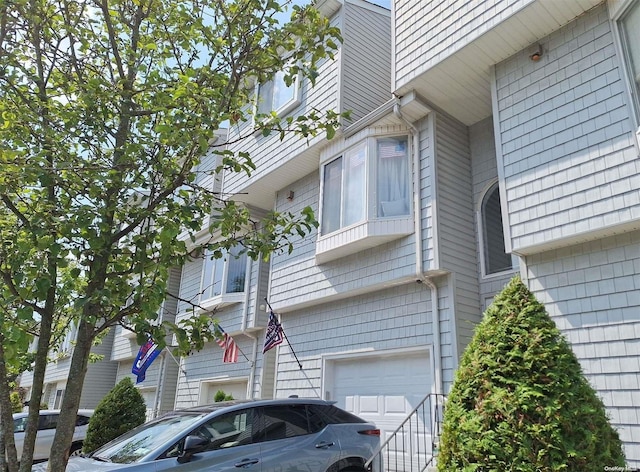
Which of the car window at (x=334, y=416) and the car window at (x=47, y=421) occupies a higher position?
the car window at (x=334, y=416)

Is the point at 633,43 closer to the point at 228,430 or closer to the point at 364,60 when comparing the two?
the point at 364,60

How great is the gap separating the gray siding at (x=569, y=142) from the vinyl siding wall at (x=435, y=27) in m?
0.72

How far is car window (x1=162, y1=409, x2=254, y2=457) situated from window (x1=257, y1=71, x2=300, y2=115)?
25.2 feet

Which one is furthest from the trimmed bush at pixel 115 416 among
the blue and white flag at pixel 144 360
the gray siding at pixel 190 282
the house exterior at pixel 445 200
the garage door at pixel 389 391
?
the garage door at pixel 389 391

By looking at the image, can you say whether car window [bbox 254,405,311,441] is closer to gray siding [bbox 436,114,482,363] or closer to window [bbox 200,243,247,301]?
gray siding [bbox 436,114,482,363]

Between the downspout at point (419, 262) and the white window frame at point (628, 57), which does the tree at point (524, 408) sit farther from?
the downspout at point (419, 262)

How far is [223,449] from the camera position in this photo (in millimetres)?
5434

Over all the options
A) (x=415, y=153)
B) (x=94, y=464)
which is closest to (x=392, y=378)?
(x=415, y=153)

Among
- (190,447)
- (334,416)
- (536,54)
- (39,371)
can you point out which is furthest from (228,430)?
(536,54)

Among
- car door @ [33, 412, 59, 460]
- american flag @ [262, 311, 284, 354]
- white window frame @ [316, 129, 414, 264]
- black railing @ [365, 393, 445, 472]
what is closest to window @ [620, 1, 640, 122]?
white window frame @ [316, 129, 414, 264]

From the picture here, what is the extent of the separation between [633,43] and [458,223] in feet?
11.7

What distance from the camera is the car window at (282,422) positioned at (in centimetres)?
581

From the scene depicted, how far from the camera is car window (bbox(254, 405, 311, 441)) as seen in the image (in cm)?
581

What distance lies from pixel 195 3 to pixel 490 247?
5990 mm
